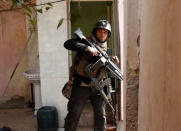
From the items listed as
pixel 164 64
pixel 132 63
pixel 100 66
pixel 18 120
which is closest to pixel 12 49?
pixel 18 120

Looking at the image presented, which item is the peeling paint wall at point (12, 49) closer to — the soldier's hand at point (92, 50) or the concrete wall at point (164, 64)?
the soldier's hand at point (92, 50)

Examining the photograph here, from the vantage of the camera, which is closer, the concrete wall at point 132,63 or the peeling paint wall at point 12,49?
the concrete wall at point 132,63

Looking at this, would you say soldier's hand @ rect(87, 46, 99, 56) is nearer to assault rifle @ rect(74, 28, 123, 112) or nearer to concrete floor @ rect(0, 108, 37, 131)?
assault rifle @ rect(74, 28, 123, 112)

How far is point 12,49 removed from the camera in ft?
16.5

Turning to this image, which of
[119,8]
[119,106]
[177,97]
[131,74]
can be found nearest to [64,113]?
[119,106]

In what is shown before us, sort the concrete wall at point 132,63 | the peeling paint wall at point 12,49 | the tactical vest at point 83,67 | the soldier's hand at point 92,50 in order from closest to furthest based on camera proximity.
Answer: the concrete wall at point 132,63 < the soldier's hand at point 92,50 < the tactical vest at point 83,67 < the peeling paint wall at point 12,49

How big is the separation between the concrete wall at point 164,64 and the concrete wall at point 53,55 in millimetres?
2896

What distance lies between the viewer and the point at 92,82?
2848 mm

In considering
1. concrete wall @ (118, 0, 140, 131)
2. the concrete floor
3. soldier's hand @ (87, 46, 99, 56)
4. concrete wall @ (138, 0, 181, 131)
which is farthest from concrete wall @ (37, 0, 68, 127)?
concrete wall @ (138, 0, 181, 131)

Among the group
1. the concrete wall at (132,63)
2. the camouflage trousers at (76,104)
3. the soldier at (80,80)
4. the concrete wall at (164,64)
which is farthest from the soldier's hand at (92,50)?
the concrete wall at (164,64)

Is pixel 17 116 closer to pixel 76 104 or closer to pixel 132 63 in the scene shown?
pixel 76 104

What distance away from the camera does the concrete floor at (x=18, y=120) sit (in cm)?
418

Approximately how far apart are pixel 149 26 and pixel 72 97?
78.2 inches

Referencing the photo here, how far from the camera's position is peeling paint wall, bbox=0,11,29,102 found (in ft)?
16.2
